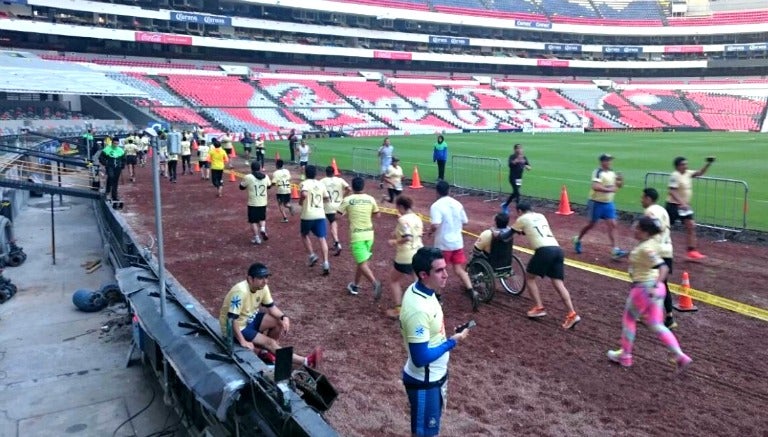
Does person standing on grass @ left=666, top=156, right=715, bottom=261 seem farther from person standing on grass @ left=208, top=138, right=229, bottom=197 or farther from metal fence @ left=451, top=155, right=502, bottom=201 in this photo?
person standing on grass @ left=208, top=138, right=229, bottom=197

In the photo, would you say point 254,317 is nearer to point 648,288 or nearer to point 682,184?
point 648,288

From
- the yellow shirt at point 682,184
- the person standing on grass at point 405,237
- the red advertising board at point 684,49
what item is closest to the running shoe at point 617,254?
the yellow shirt at point 682,184

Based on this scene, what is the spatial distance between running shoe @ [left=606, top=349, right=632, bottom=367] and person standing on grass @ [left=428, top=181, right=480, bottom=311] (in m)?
2.10

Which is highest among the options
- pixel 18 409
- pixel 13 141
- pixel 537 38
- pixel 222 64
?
pixel 537 38

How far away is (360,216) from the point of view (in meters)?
A: 9.07

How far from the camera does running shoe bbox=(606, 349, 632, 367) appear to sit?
6582mm

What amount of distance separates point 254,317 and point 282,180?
336 inches

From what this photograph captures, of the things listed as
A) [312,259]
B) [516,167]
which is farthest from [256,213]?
[516,167]

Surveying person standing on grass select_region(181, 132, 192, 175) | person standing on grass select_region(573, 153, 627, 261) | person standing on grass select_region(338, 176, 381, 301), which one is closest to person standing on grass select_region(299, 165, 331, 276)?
person standing on grass select_region(338, 176, 381, 301)

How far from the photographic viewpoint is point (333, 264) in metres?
11.3

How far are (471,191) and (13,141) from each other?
18.2 m

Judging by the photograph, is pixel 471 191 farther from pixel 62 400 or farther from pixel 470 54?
pixel 470 54

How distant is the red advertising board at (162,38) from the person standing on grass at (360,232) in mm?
51219

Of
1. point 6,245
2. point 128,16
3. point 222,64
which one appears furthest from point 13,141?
point 222,64
